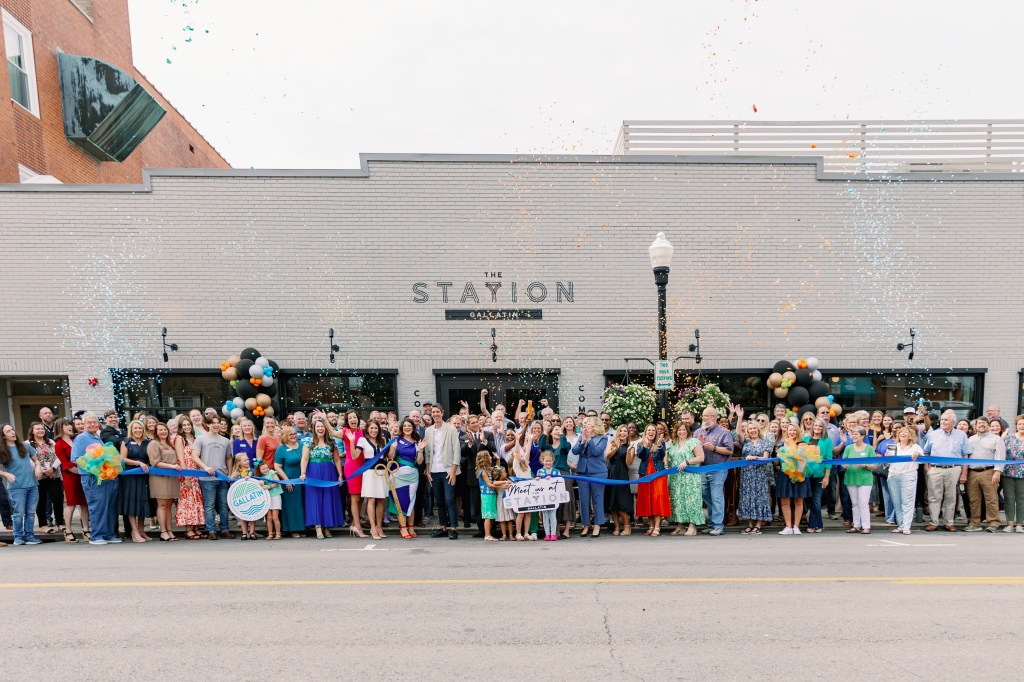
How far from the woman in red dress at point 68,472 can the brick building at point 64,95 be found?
865cm

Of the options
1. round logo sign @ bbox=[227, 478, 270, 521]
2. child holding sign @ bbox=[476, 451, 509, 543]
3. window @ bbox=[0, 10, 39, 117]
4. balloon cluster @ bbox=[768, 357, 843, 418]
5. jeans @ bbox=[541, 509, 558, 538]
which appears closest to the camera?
child holding sign @ bbox=[476, 451, 509, 543]

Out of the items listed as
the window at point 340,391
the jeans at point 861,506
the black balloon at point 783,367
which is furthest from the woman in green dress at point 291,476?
the black balloon at point 783,367

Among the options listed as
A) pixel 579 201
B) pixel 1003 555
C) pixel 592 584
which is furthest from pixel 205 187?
pixel 1003 555

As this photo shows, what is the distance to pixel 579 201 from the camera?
1294 cm

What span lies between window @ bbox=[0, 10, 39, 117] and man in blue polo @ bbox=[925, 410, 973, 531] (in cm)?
2062

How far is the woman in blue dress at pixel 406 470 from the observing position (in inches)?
348

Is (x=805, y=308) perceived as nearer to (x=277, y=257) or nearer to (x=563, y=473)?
(x=563, y=473)

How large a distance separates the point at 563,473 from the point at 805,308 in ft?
25.1

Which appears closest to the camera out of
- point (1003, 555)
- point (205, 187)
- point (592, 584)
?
point (592, 584)

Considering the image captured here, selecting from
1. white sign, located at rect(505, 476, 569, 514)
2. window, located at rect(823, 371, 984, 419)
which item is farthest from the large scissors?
window, located at rect(823, 371, 984, 419)

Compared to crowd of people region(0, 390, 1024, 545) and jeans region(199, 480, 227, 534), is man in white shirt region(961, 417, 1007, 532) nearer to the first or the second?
crowd of people region(0, 390, 1024, 545)

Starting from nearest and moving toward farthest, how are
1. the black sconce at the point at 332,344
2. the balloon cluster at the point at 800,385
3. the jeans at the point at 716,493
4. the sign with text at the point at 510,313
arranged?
the jeans at the point at 716,493 → the balloon cluster at the point at 800,385 → the black sconce at the point at 332,344 → the sign with text at the point at 510,313

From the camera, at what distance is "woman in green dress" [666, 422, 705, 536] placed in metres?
8.75

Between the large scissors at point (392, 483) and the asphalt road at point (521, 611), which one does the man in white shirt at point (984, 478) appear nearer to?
the asphalt road at point (521, 611)
